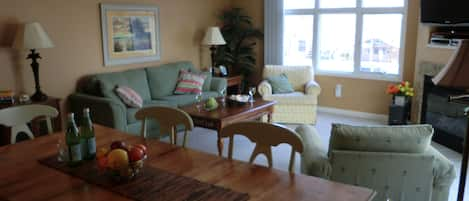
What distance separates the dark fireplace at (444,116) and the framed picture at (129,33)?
145 inches

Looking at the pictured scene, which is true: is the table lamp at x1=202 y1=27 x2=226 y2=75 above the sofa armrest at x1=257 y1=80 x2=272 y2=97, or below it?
above

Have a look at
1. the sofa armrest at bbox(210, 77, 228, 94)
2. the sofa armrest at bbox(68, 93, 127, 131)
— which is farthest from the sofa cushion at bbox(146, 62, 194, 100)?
the sofa armrest at bbox(68, 93, 127, 131)

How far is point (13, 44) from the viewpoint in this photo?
4.07m

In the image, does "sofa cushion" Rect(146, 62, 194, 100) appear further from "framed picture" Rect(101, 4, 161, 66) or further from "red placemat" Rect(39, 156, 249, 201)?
"red placemat" Rect(39, 156, 249, 201)

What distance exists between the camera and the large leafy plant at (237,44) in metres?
6.68

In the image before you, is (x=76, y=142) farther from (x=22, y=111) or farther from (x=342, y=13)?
(x=342, y=13)

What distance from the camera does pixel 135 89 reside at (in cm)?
512

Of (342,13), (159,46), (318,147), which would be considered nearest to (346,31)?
(342,13)

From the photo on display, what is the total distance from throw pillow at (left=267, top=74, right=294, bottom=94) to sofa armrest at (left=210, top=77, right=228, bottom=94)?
2.17ft

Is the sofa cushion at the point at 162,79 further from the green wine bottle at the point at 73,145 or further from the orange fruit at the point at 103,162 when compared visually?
the orange fruit at the point at 103,162

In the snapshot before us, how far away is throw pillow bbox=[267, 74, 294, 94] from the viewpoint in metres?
5.75

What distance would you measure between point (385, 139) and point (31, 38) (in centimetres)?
346

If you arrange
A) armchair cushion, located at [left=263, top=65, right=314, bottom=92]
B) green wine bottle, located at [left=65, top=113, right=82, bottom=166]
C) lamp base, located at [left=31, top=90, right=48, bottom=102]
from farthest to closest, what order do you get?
1. armchair cushion, located at [left=263, top=65, right=314, bottom=92]
2. lamp base, located at [left=31, top=90, right=48, bottom=102]
3. green wine bottle, located at [left=65, top=113, right=82, bottom=166]

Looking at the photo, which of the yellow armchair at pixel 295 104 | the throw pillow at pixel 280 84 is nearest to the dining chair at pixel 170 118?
the yellow armchair at pixel 295 104
